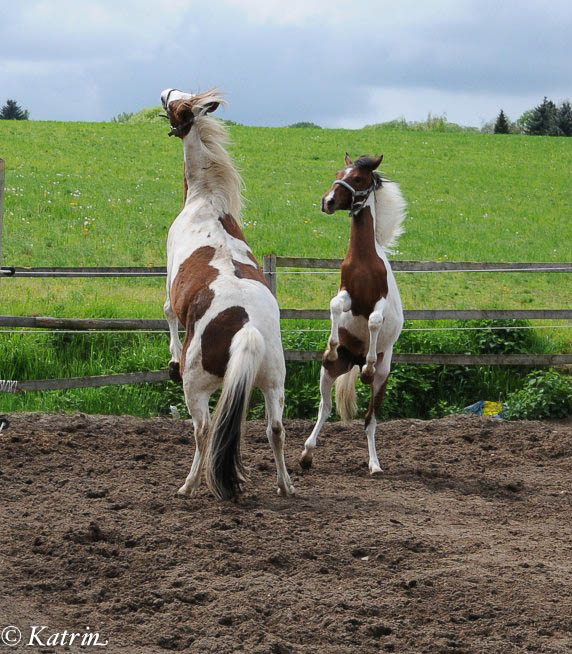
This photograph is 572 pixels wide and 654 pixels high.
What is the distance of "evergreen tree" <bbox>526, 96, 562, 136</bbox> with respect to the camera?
146 feet

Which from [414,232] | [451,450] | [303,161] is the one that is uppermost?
[303,161]

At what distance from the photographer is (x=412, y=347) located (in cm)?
1062

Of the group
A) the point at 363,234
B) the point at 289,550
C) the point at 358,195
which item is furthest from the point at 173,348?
the point at 289,550

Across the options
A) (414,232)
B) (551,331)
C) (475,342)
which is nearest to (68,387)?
(475,342)

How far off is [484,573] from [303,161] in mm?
23694

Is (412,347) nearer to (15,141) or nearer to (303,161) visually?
(303,161)

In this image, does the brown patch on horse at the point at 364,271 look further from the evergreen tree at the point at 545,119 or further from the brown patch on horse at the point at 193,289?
the evergreen tree at the point at 545,119

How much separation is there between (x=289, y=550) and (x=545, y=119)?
43.2 m

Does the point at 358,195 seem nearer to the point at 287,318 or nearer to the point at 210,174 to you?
the point at 210,174

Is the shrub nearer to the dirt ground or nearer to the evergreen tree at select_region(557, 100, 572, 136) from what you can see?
the dirt ground

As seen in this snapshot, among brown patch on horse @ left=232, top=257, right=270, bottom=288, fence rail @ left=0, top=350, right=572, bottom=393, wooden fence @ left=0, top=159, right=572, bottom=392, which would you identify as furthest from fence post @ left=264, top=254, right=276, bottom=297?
brown patch on horse @ left=232, top=257, right=270, bottom=288

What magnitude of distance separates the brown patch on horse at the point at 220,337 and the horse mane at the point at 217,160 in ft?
4.02

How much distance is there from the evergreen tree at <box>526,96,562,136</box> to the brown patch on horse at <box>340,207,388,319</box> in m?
39.7

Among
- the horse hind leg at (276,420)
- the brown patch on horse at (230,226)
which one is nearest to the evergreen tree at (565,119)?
the brown patch on horse at (230,226)
